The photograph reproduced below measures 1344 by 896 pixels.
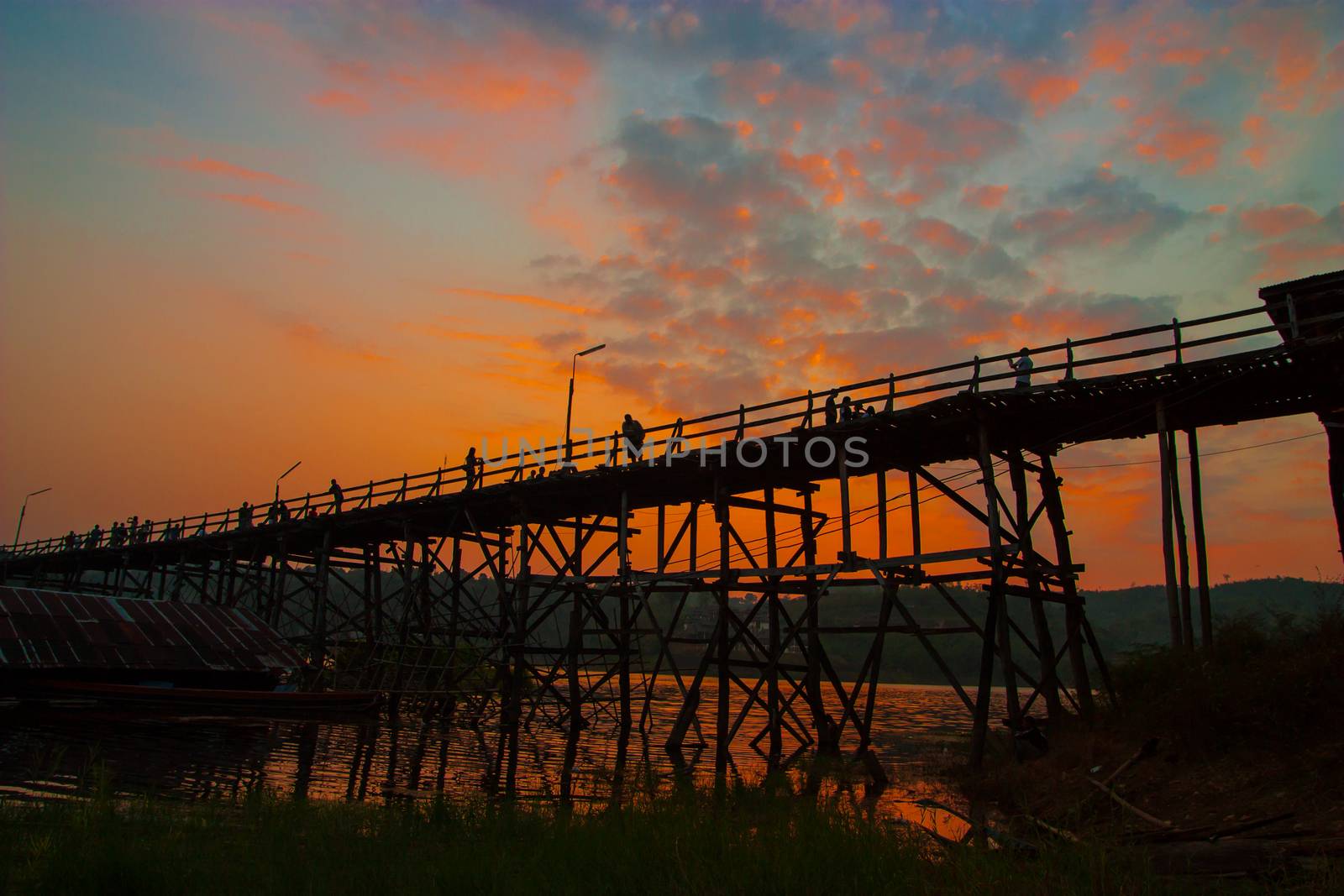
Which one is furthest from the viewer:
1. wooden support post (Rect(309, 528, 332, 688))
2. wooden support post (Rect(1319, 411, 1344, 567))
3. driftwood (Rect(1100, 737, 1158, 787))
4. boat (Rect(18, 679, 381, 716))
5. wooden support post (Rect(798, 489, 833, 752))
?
wooden support post (Rect(309, 528, 332, 688))

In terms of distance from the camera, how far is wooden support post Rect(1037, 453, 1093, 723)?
14.6m

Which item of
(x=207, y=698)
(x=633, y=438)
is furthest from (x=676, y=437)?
(x=207, y=698)

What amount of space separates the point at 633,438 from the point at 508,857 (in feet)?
49.1

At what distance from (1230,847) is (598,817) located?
5714 mm

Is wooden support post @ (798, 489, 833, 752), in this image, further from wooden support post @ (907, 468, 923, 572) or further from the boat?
the boat

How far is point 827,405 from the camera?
18281 mm

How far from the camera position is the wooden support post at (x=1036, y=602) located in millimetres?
14844

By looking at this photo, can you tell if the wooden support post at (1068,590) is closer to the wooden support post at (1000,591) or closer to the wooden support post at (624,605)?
the wooden support post at (1000,591)

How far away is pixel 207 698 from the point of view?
22578 millimetres

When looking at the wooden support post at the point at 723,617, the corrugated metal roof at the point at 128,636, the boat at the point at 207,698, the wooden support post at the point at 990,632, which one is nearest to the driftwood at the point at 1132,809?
the wooden support post at the point at 990,632

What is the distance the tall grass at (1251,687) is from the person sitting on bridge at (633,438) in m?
11.7

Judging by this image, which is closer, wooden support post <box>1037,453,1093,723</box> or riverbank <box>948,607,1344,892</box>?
riverbank <box>948,607,1344,892</box>

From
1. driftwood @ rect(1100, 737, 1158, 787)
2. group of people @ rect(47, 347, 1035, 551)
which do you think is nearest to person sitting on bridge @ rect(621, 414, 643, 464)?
group of people @ rect(47, 347, 1035, 551)

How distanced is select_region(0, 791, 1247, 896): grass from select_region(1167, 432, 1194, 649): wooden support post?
7.88 metres
